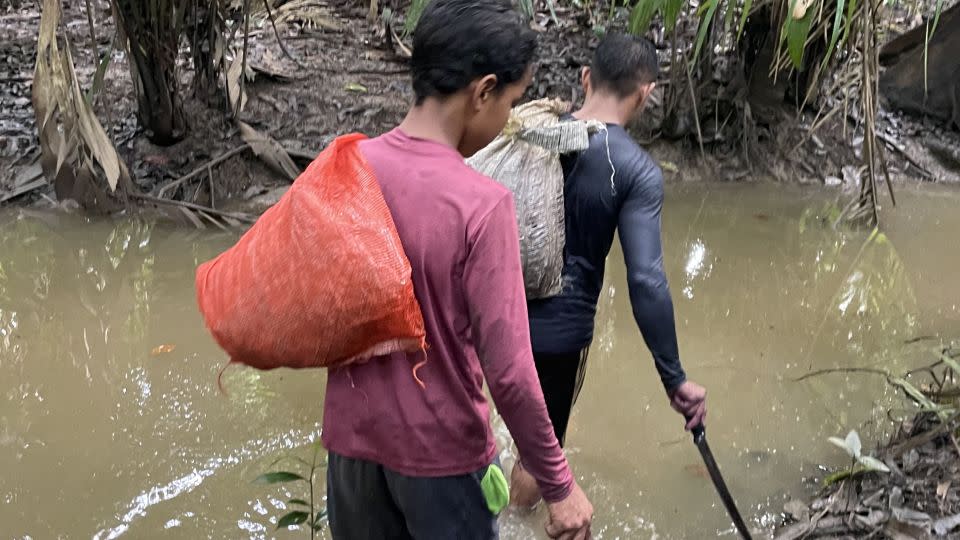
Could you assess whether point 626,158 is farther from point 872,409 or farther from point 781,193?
point 781,193

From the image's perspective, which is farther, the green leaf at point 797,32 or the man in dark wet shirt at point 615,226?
the green leaf at point 797,32

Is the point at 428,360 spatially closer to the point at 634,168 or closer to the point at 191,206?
the point at 634,168

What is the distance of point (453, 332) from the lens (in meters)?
1.19

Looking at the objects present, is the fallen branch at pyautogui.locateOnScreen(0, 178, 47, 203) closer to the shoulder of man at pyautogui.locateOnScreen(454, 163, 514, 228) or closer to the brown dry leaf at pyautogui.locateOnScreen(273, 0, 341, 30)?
the brown dry leaf at pyautogui.locateOnScreen(273, 0, 341, 30)

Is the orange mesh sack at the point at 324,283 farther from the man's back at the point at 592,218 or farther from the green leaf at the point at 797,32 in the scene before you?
the green leaf at the point at 797,32

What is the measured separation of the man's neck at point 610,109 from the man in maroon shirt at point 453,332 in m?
0.78

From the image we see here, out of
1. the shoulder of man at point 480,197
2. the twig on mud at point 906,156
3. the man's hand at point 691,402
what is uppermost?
the shoulder of man at point 480,197

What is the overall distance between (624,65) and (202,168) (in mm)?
4167

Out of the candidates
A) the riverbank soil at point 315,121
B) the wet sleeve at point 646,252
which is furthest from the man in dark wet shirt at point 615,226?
the riverbank soil at point 315,121

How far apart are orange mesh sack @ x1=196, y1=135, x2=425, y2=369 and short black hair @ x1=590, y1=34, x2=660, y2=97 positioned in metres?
0.93

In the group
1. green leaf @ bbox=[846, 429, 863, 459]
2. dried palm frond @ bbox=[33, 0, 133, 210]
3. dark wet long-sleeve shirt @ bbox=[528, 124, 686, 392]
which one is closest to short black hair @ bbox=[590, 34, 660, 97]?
dark wet long-sleeve shirt @ bbox=[528, 124, 686, 392]

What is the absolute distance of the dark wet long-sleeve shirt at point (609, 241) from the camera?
6.05 feet

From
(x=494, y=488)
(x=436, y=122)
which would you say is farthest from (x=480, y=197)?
(x=494, y=488)

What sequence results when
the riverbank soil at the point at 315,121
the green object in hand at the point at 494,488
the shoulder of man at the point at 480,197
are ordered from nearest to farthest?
the shoulder of man at the point at 480,197, the green object in hand at the point at 494,488, the riverbank soil at the point at 315,121
